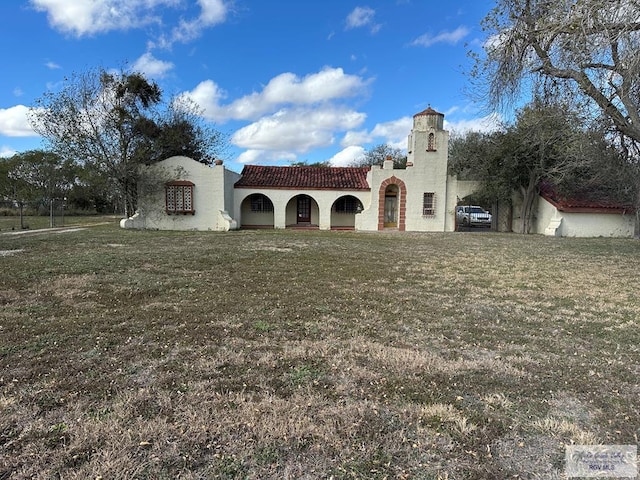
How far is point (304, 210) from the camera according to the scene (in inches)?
997

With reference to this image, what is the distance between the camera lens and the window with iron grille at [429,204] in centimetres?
2316

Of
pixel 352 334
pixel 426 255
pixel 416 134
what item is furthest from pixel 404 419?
pixel 416 134

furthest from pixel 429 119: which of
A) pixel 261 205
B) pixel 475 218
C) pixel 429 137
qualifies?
pixel 475 218

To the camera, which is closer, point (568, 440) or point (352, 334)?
point (568, 440)

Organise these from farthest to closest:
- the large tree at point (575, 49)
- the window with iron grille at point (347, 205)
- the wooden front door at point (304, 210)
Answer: the wooden front door at point (304, 210) → the window with iron grille at point (347, 205) → the large tree at point (575, 49)

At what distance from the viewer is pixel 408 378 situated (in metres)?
3.34

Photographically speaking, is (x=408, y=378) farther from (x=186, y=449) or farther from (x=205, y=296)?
(x=205, y=296)

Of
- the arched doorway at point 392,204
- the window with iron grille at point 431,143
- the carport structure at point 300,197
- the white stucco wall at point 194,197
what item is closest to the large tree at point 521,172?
the window with iron grille at point 431,143

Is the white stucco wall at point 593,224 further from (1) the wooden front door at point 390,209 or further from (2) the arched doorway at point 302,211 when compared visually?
(2) the arched doorway at point 302,211

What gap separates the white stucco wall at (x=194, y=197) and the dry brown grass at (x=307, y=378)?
1460 centimetres

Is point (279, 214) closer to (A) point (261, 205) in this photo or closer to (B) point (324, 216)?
(A) point (261, 205)

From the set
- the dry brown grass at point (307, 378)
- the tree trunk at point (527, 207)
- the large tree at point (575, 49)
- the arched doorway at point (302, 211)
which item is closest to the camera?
the dry brown grass at point (307, 378)

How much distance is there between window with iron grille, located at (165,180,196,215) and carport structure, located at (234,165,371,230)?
271cm

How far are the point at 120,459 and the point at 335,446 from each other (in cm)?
125
